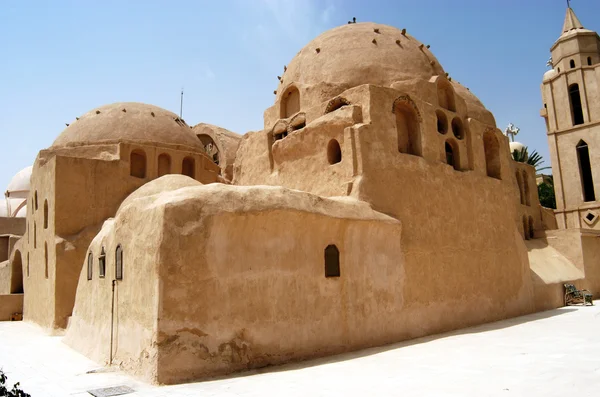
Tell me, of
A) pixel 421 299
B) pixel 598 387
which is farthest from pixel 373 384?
pixel 421 299

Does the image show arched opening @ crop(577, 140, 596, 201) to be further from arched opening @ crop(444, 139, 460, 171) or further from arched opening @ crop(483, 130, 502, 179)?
arched opening @ crop(444, 139, 460, 171)

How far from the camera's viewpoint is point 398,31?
1477 centimetres

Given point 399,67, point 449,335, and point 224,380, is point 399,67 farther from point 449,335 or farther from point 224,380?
point 224,380

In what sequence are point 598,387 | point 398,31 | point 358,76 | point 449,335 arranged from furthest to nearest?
point 398,31 < point 358,76 < point 449,335 < point 598,387

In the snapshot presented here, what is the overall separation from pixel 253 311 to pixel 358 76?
7.59 m

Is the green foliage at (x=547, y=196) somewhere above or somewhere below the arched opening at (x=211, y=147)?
below

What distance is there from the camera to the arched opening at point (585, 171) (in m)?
26.2

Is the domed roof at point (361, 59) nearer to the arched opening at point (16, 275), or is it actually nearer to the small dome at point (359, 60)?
the small dome at point (359, 60)

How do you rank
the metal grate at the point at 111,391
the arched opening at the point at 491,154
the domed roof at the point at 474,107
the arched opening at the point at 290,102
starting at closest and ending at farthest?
the metal grate at the point at 111,391
the arched opening at the point at 290,102
the arched opening at the point at 491,154
the domed roof at the point at 474,107

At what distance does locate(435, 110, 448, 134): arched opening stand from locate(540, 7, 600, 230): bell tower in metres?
16.4

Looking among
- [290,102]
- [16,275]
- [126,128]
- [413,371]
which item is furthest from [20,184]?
[413,371]

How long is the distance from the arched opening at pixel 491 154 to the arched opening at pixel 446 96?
1.75 meters

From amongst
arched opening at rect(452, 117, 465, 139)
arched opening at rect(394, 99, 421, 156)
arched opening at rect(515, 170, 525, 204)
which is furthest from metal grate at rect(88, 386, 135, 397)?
arched opening at rect(515, 170, 525, 204)

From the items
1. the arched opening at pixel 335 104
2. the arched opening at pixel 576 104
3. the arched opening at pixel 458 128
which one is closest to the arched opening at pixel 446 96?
the arched opening at pixel 458 128
